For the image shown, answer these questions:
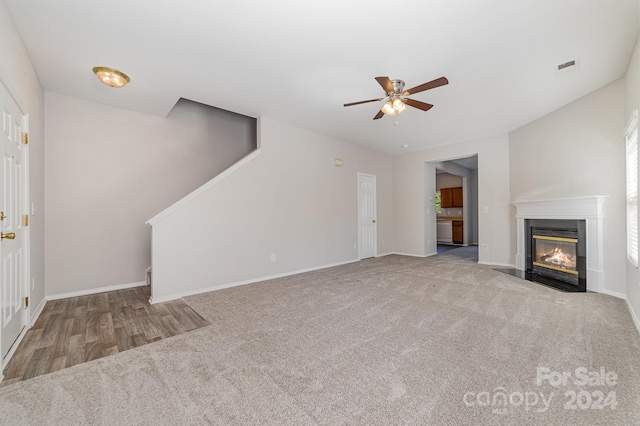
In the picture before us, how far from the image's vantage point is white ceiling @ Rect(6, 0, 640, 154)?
2.14 m

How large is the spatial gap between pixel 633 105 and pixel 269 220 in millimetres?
4665

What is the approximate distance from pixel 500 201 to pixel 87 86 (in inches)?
281

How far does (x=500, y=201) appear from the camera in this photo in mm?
5453

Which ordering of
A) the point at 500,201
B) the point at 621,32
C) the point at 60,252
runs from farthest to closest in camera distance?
the point at 500,201
the point at 60,252
the point at 621,32

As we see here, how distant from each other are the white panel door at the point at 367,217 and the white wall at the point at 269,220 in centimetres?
21

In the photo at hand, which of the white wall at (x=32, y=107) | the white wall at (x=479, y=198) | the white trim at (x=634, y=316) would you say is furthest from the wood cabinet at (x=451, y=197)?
the white wall at (x=32, y=107)

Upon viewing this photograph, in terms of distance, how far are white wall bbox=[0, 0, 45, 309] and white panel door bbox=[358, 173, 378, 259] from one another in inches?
206

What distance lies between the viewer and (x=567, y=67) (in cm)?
297

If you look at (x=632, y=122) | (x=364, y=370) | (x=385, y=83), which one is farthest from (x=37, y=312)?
(x=632, y=122)

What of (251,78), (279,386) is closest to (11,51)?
(251,78)

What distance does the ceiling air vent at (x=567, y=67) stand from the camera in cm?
289

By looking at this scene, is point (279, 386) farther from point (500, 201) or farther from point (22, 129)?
point (500, 201)

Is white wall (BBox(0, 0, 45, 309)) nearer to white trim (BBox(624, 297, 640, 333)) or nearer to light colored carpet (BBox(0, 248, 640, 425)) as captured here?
light colored carpet (BBox(0, 248, 640, 425))

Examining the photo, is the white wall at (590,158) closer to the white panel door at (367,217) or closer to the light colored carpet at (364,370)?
the light colored carpet at (364,370)
